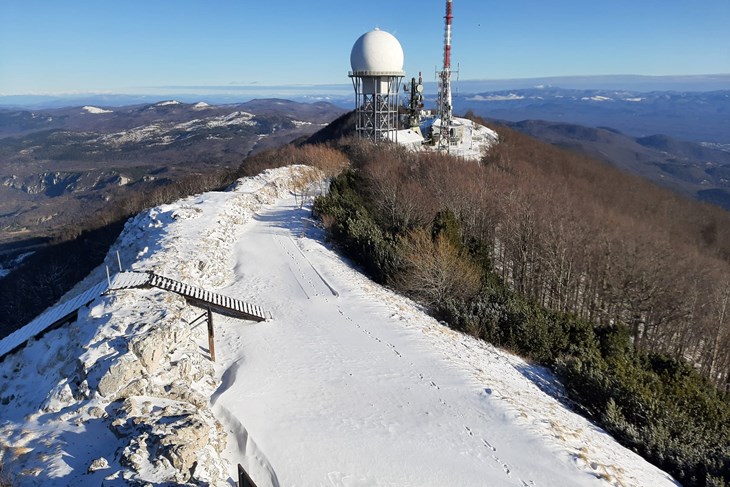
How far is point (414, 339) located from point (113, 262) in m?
17.1

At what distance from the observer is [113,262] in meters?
22.5

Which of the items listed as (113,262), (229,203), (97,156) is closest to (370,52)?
(229,203)

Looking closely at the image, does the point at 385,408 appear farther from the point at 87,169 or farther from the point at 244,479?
the point at 87,169

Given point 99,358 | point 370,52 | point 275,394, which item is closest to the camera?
point 99,358

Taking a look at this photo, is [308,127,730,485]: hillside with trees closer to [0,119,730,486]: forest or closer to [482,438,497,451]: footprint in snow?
[0,119,730,486]: forest

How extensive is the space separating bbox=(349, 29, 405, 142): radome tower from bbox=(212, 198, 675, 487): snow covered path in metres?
32.5

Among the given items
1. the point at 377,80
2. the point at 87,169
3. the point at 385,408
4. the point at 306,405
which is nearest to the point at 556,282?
the point at 385,408

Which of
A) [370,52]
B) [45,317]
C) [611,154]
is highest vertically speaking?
[370,52]

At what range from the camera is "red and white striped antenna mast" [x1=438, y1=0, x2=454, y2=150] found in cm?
4638

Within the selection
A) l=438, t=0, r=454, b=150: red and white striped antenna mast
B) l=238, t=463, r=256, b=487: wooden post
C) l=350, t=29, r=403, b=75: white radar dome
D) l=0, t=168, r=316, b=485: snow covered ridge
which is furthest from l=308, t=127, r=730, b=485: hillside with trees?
l=438, t=0, r=454, b=150: red and white striped antenna mast

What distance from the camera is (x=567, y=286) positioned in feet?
77.9

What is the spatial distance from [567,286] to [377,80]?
101ft

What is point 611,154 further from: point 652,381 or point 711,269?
point 652,381

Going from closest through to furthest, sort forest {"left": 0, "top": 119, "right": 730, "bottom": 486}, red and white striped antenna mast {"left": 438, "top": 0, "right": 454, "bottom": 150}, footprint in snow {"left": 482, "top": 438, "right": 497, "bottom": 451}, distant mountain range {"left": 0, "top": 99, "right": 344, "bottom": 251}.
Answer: footprint in snow {"left": 482, "top": 438, "right": 497, "bottom": 451} → forest {"left": 0, "top": 119, "right": 730, "bottom": 486} → red and white striped antenna mast {"left": 438, "top": 0, "right": 454, "bottom": 150} → distant mountain range {"left": 0, "top": 99, "right": 344, "bottom": 251}
